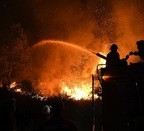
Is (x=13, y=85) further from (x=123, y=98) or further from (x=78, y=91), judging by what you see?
(x=123, y=98)

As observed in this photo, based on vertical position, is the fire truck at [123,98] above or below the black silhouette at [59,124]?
above

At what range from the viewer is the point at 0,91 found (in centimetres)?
3183

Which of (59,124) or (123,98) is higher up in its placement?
(123,98)

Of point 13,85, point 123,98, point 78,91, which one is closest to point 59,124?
point 123,98

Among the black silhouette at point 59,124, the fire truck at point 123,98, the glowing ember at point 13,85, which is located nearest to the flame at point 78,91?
the glowing ember at point 13,85

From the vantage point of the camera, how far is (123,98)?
24.1 feet

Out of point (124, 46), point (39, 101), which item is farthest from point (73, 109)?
point (124, 46)

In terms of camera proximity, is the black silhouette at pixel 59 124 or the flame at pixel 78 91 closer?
the black silhouette at pixel 59 124

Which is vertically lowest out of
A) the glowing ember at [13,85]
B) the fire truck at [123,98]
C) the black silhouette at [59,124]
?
the black silhouette at [59,124]

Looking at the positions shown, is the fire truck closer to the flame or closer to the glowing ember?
the flame

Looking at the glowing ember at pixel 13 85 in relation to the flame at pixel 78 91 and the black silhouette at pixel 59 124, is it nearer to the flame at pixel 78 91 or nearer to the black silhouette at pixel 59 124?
the flame at pixel 78 91

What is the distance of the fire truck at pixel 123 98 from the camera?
7.14m

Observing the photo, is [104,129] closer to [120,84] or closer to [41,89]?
[120,84]

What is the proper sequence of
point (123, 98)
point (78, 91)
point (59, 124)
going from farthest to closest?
point (78, 91)
point (123, 98)
point (59, 124)
